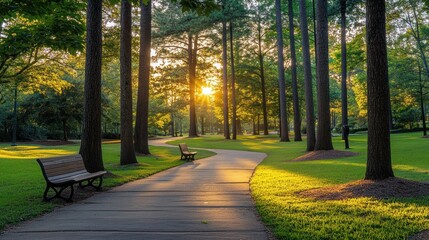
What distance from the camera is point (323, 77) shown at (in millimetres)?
18344

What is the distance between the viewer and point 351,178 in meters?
9.92

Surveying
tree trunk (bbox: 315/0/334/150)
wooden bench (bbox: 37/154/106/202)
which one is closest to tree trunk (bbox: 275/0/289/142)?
tree trunk (bbox: 315/0/334/150)

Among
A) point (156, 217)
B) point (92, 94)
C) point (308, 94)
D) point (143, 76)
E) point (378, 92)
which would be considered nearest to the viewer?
point (156, 217)

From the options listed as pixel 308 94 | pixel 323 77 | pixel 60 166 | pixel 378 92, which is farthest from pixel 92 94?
pixel 308 94

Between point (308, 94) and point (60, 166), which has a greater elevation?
point (308, 94)

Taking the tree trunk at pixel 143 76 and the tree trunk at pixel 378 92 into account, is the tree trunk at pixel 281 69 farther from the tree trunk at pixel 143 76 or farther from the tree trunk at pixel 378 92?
A: the tree trunk at pixel 378 92

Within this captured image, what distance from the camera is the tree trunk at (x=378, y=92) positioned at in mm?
7660

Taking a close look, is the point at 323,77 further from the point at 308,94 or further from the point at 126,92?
the point at 126,92

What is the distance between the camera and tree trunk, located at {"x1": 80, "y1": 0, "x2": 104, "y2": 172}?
10.6m

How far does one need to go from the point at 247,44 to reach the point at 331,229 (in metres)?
45.2

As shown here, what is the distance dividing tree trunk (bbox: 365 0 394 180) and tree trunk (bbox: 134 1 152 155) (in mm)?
14621

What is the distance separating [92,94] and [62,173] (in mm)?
3092

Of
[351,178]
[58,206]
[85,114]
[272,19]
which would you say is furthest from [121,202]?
[272,19]

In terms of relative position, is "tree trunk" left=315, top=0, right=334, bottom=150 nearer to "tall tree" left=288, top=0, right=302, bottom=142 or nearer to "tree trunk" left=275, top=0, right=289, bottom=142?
"tall tree" left=288, top=0, right=302, bottom=142
